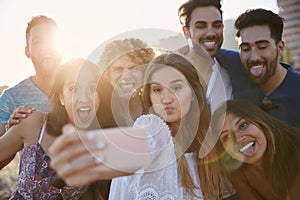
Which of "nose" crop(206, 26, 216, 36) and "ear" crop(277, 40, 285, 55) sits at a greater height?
"nose" crop(206, 26, 216, 36)

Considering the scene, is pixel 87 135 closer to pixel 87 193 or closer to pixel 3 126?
pixel 87 193

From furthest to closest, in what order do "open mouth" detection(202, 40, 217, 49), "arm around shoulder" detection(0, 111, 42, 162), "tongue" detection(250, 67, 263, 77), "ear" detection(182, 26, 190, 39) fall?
1. "ear" detection(182, 26, 190, 39)
2. "open mouth" detection(202, 40, 217, 49)
3. "tongue" detection(250, 67, 263, 77)
4. "arm around shoulder" detection(0, 111, 42, 162)

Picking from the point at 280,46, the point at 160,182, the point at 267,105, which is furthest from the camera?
the point at 280,46

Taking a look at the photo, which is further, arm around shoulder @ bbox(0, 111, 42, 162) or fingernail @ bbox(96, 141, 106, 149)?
arm around shoulder @ bbox(0, 111, 42, 162)

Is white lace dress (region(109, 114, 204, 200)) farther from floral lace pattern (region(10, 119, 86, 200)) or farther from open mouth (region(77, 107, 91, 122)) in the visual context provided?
open mouth (region(77, 107, 91, 122))

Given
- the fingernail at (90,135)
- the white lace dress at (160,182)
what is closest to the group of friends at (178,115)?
the white lace dress at (160,182)

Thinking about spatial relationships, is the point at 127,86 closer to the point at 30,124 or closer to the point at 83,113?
the point at 83,113

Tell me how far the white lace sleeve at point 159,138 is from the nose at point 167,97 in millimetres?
152

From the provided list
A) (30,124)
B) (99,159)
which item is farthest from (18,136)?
(99,159)

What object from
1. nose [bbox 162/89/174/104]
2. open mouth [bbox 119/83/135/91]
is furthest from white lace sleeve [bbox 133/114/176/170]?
open mouth [bbox 119/83/135/91]

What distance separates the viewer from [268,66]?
2.89 m

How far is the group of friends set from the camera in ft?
6.43

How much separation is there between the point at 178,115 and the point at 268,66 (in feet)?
3.93

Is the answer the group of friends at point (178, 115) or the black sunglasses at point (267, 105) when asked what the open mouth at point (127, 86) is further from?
the black sunglasses at point (267, 105)
